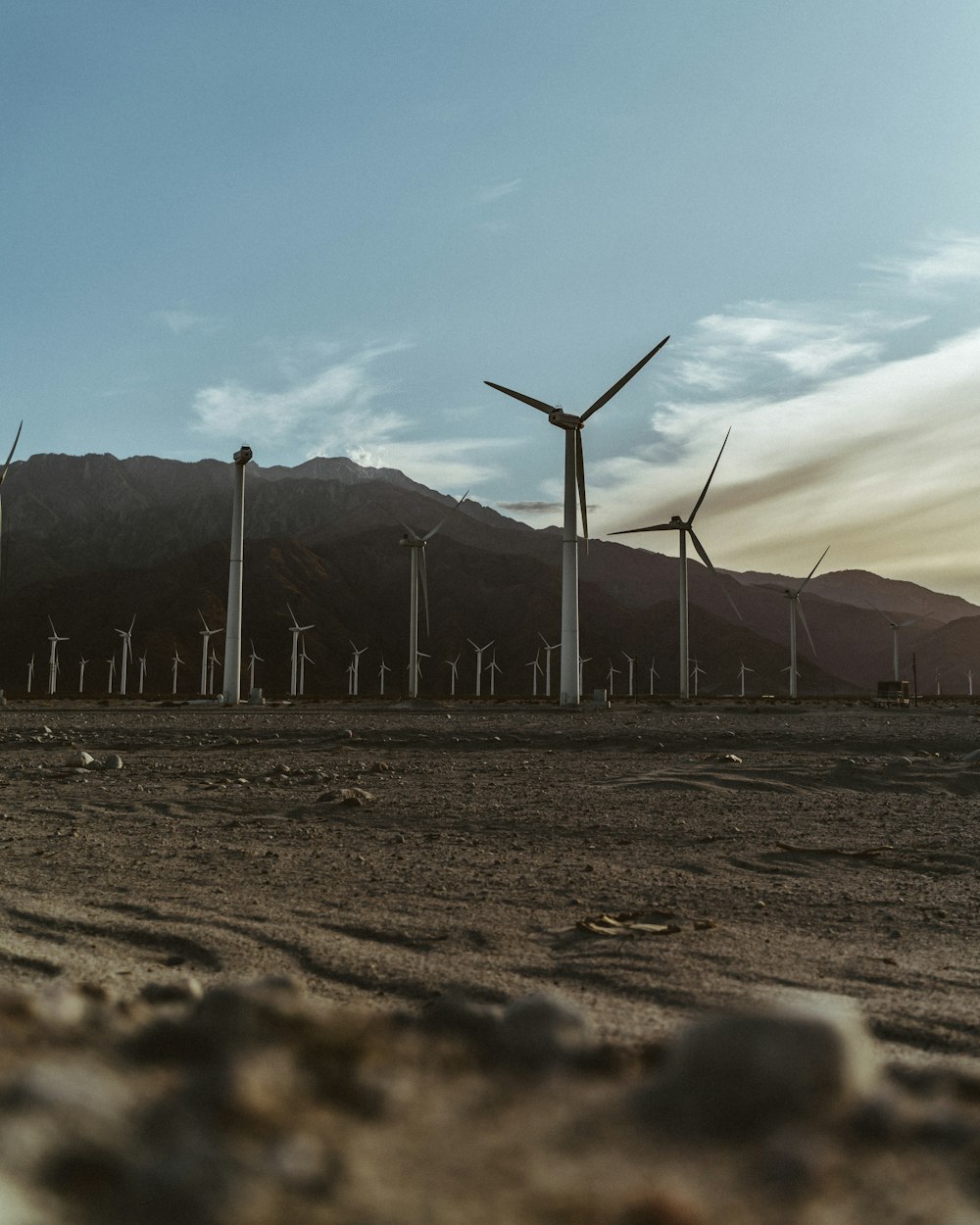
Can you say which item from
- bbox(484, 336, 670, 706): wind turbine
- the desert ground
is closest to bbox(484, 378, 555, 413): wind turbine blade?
bbox(484, 336, 670, 706): wind turbine

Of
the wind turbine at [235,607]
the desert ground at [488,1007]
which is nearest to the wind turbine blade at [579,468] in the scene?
the wind turbine at [235,607]

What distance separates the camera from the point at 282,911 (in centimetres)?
600

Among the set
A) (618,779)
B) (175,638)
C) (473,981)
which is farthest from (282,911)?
(175,638)

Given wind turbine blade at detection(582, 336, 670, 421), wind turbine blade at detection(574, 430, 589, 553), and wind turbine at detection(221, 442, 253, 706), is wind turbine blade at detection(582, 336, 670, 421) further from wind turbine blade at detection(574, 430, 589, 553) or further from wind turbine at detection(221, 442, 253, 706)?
wind turbine at detection(221, 442, 253, 706)

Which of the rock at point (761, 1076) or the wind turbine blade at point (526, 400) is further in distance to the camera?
the wind turbine blade at point (526, 400)

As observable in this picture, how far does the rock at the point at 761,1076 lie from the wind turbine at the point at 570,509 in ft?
128

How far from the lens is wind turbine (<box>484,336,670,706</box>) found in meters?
43.3

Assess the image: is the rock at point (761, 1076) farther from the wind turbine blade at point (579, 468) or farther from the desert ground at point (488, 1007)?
the wind turbine blade at point (579, 468)

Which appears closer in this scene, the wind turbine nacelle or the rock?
the rock

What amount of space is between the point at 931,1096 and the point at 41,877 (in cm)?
605

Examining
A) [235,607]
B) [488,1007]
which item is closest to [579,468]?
[235,607]

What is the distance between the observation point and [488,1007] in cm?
349

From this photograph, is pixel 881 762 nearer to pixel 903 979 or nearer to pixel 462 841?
pixel 462 841

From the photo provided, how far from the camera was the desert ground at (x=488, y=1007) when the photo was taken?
80.4 inches
